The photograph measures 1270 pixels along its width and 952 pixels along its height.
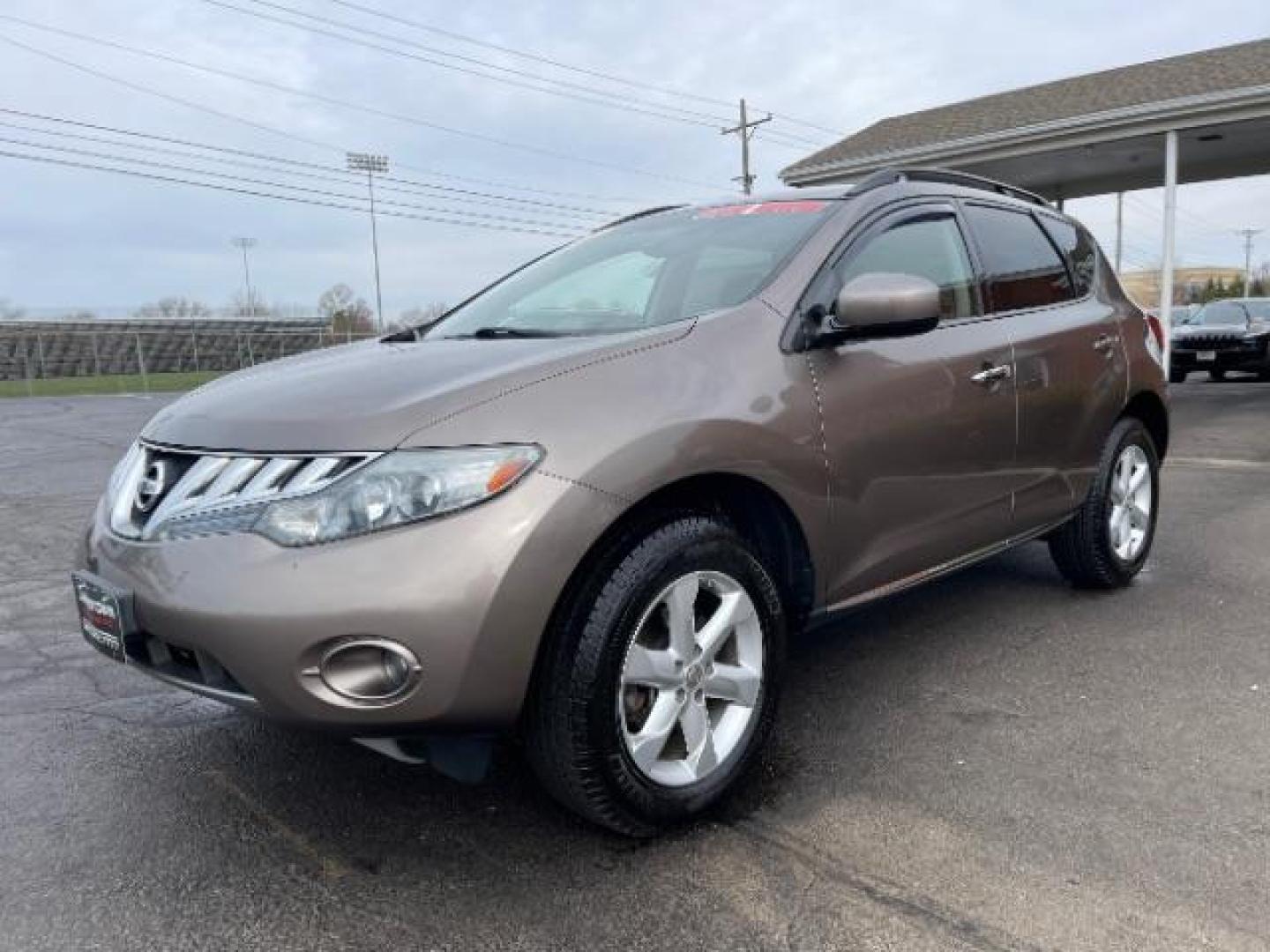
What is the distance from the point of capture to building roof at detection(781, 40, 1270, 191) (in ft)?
41.3

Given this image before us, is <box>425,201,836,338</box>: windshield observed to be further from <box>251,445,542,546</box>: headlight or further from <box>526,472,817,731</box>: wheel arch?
<box>251,445,542,546</box>: headlight

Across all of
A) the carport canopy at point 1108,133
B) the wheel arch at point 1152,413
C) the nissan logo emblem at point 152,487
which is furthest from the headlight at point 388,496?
the carport canopy at point 1108,133

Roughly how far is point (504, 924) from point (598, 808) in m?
0.32

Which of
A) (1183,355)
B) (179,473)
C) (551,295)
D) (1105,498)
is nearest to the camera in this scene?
(179,473)

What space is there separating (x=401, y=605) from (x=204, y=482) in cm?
63

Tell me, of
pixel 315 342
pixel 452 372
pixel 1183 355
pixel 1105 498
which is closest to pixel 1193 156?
pixel 1183 355

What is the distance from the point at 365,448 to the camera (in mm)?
2178

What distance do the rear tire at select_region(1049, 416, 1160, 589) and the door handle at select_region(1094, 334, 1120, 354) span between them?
1.23ft

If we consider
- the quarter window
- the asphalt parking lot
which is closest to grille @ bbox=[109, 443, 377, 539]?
the asphalt parking lot

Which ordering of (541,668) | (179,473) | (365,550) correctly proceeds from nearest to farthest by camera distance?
(365,550), (541,668), (179,473)

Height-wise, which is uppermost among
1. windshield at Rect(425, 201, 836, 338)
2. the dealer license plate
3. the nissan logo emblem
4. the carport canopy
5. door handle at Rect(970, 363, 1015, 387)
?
the carport canopy

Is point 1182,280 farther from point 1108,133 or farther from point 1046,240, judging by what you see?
point 1046,240

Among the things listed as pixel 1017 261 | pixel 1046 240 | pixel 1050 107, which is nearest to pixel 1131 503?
pixel 1046 240

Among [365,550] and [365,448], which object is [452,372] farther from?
[365,550]
